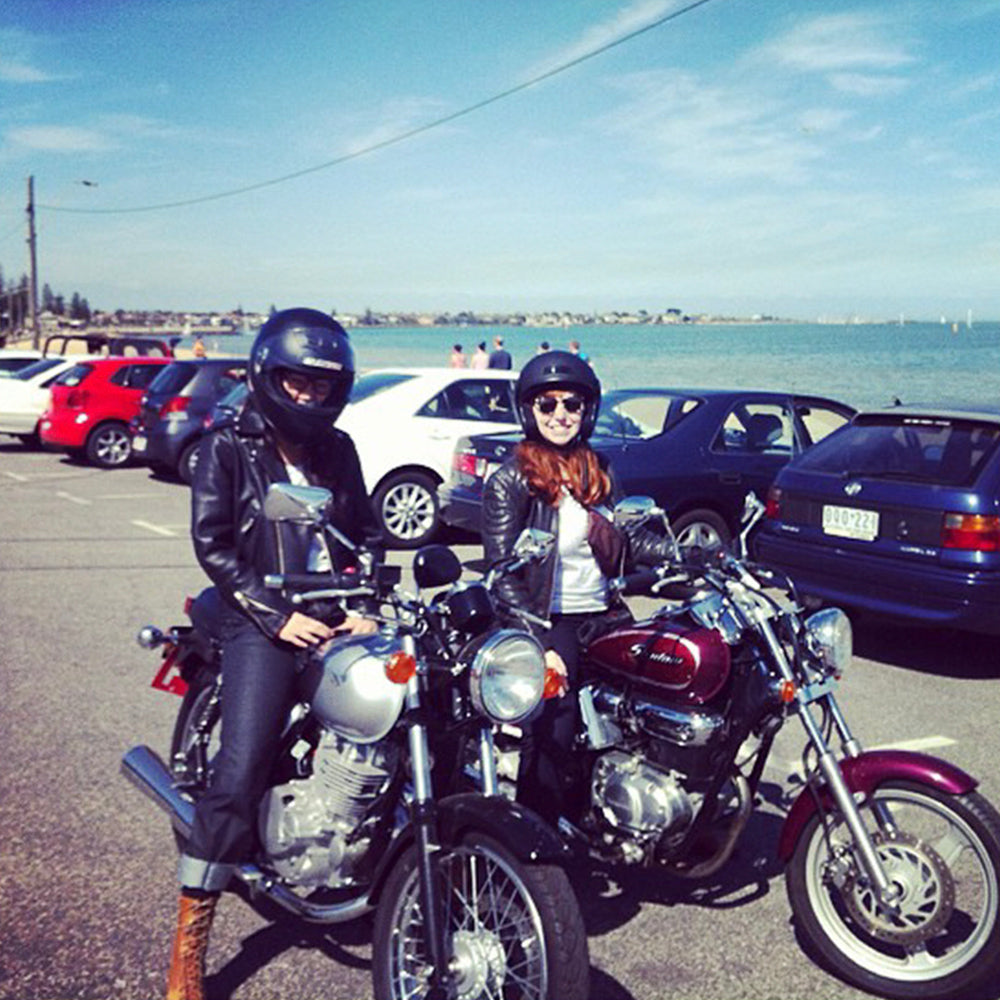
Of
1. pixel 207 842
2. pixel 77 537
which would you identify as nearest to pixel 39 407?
pixel 77 537

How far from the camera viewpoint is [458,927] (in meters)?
2.83

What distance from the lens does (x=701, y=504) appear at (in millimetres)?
9398

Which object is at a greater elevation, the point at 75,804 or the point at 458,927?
the point at 458,927

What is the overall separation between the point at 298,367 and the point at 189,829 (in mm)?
1383

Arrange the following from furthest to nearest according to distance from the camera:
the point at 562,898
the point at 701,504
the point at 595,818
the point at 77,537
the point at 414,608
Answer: the point at 77,537 < the point at 701,504 < the point at 595,818 < the point at 414,608 < the point at 562,898

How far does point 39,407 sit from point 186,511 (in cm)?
785

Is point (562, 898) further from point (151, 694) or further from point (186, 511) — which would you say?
point (186, 511)

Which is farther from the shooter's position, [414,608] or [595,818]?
[595,818]

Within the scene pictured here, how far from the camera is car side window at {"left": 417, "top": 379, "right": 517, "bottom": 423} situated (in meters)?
11.3

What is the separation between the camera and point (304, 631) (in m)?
3.08

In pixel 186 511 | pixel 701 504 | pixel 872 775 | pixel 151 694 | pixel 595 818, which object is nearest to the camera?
pixel 872 775

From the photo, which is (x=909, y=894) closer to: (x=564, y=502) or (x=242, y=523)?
(x=564, y=502)

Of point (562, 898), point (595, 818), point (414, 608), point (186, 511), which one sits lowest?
point (186, 511)

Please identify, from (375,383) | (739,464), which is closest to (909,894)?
(739,464)
